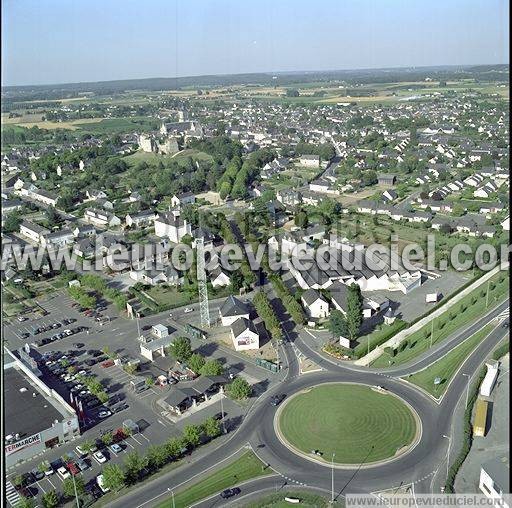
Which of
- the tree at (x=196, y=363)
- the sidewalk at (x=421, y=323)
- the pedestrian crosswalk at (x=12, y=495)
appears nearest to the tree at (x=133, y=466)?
the pedestrian crosswalk at (x=12, y=495)

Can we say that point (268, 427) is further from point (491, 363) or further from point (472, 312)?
point (472, 312)

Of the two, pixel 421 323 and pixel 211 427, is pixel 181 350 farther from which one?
pixel 421 323

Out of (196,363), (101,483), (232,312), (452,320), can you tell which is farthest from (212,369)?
(452,320)


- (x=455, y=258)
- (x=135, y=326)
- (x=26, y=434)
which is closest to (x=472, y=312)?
(x=455, y=258)

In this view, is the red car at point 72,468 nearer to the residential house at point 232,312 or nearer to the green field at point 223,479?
the green field at point 223,479

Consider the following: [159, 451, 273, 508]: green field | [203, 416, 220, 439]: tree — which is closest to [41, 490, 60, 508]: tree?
[159, 451, 273, 508]: green field
